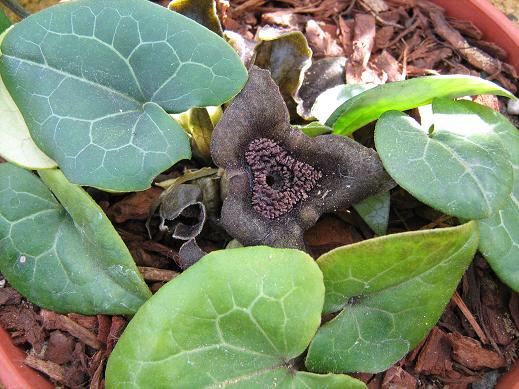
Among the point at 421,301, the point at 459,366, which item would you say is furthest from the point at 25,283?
the point at 459,366

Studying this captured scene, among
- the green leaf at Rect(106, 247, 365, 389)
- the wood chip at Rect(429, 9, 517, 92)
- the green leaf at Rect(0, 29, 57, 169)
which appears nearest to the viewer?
the green leaf at Rect(106, 247, 365, 389)

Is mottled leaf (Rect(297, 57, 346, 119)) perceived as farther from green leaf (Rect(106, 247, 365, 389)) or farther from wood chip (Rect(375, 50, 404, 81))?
green leaf (Rect(106, 247, 365, 389))

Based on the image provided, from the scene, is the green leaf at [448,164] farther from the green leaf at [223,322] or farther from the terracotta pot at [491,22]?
the terracotta pot at [491,22]

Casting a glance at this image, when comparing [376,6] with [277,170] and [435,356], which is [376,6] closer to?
[277,170]

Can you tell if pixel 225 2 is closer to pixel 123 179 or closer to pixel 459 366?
pixel 123 179

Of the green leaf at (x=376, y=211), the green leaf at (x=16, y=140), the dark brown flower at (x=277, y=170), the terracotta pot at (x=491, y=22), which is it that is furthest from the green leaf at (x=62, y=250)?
the terracotta pot at (x=491, y=22)

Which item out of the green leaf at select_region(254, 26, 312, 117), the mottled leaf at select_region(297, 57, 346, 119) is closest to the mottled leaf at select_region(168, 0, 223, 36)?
the green leaf at select_region(254, 26, 312, 117)

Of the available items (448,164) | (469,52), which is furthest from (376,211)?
(469,52)

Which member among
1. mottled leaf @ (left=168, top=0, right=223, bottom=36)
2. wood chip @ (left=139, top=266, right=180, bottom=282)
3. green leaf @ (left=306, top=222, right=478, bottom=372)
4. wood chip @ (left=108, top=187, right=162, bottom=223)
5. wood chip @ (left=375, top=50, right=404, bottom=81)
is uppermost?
mottled leaf @ (left=168, top=0, right=223, bottom=36)
